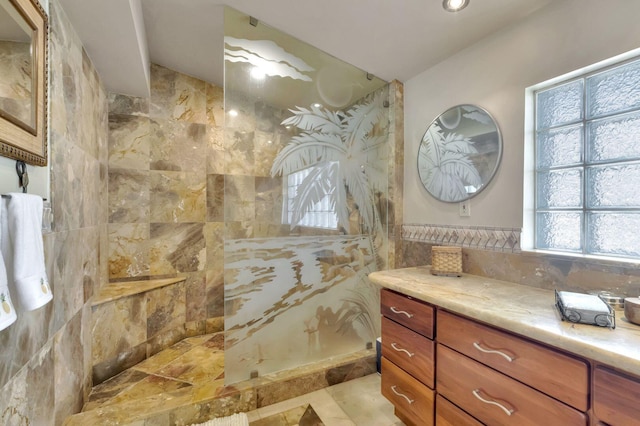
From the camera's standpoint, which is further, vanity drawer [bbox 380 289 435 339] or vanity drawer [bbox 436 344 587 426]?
vanity drawer [bbox 380 289 435 339]

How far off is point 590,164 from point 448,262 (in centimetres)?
87

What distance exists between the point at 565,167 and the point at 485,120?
1.70 ft

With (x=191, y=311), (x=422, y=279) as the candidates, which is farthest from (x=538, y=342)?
(x=191, y=311)

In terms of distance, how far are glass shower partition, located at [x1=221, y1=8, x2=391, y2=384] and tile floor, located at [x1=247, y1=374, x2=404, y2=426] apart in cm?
23

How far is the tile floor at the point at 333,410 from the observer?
162 centimetres

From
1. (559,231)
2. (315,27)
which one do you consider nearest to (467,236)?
(559,231)

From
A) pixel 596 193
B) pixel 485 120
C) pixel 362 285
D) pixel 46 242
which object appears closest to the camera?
pixel 46 242

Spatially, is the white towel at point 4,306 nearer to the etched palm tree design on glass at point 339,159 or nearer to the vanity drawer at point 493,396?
the etched palm tree design on glass at point 339,159

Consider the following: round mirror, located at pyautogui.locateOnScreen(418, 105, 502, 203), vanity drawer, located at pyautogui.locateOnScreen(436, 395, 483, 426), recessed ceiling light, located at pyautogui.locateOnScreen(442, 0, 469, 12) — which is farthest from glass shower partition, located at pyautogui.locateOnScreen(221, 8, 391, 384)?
vanity drawer, located at pyautogui.locateOnScreen(436, 395, 483, 426)

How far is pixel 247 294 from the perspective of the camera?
174cm

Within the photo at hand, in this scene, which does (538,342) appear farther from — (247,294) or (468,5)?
(468,5)

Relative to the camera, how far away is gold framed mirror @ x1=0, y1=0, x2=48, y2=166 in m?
0.85

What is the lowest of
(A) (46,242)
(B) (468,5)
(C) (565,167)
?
(A) (46,242)

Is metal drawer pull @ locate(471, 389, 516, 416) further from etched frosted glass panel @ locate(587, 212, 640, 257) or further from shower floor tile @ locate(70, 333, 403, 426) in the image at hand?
etched frosted glass panel @ locate(587, 212, 640, 257)
